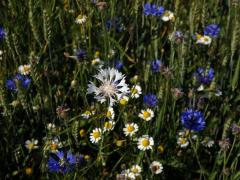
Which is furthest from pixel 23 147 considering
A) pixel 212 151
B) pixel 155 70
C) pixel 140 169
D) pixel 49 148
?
pixel 212 151

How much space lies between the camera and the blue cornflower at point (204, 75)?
1754 mm

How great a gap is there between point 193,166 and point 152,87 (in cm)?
34

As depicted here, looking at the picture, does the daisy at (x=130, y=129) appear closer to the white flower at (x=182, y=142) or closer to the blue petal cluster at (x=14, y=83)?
the white flower at (x=182, y=142)

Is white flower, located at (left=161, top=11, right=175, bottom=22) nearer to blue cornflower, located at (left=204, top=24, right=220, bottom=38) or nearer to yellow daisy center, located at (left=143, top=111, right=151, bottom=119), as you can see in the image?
blue cornflower, located at (left=204, top=24, right=220, bottom=38)

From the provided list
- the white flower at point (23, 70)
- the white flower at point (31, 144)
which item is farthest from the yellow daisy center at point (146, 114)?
the white flower at point (23, 70)

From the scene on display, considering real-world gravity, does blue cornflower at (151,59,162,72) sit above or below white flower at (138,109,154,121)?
above

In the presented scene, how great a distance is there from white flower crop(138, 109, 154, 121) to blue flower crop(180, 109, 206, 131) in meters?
0.11

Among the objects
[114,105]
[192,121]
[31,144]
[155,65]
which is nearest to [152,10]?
[155,65]

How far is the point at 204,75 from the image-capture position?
1.75 metres

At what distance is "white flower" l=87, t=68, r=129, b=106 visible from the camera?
1146 mm

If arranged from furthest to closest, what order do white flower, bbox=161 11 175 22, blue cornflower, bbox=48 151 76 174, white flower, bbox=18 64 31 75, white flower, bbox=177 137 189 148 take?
white flower, bbox=161 11 175 22, white flower, bbox=18 64 31 75, white flower, bbox=177 137 189 148, blue cornflower, bbox=48 151 76 174

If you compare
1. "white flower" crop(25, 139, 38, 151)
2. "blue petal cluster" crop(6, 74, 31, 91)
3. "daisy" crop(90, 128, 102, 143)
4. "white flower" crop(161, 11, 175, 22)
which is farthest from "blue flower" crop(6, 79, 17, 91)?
"white flower" crop(161, 11, 175, 22)

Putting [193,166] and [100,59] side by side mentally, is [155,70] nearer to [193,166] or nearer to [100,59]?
[100,59]

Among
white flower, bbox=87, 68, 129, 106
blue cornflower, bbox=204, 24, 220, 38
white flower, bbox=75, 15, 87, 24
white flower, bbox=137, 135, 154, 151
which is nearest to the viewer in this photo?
white flower, bbox=87, 68, 129, 106
